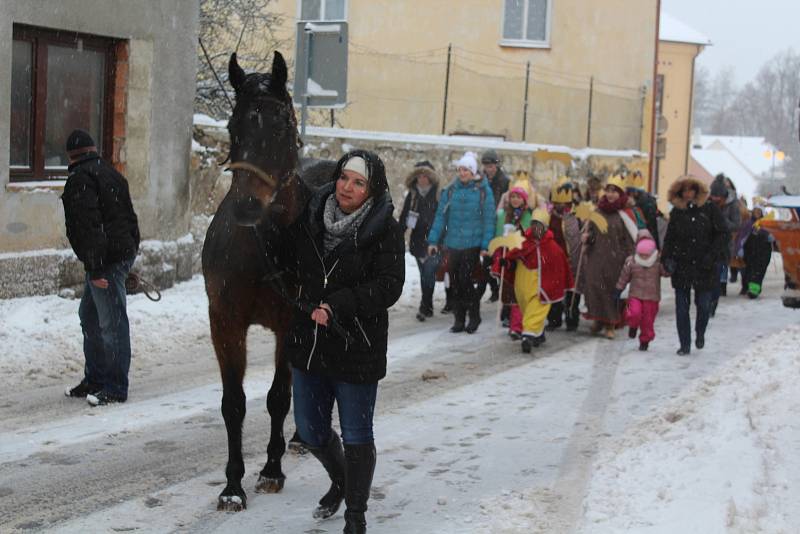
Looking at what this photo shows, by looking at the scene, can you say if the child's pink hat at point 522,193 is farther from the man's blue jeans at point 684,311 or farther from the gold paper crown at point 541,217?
the man's blue jeans at point 684,311

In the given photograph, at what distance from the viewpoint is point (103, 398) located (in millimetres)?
8484

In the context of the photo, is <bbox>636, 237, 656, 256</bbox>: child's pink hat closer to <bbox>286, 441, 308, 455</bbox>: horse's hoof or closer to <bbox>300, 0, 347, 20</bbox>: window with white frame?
→ <bbox>286, 441, 308, 455</bbox>: horse's hoof

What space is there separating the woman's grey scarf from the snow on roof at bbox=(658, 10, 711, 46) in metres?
36.6

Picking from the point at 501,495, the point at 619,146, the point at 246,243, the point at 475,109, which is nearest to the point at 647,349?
the point at 501,495

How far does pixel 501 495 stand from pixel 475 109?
18.4 metres

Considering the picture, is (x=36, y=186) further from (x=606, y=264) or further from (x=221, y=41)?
(x=221, y=41)

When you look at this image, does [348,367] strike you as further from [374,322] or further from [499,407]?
[499,407]

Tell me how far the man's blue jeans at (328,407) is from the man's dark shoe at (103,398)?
3.44 meters

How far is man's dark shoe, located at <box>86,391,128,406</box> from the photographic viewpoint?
8445 mm

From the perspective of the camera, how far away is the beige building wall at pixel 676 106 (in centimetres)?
3947

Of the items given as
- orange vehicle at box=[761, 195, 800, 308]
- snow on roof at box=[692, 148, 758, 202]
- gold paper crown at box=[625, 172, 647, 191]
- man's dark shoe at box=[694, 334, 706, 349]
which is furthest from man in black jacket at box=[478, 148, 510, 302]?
snow on roof at box=[692, 148, 758, 202]

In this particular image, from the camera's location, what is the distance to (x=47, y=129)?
1196 centimetres

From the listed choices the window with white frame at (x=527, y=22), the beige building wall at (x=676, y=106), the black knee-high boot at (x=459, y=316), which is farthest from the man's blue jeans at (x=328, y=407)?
the beige building wall at (x=676, y=106)

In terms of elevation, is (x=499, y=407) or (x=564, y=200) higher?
(x=564, y=200)
